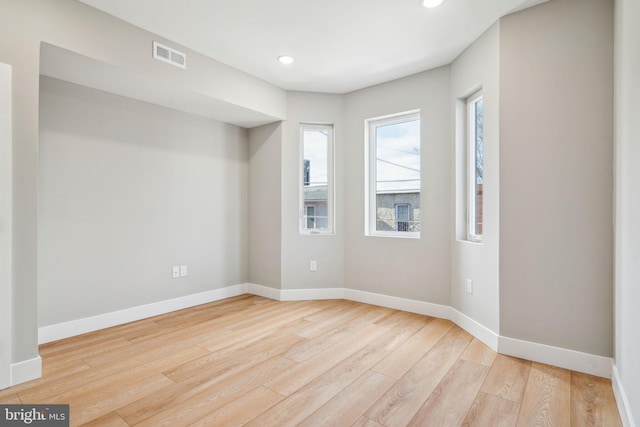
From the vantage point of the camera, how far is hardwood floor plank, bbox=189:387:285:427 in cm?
169

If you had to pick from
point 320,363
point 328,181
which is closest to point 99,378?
point 320,363

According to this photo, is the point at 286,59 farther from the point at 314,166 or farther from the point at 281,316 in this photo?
the point at 281,316

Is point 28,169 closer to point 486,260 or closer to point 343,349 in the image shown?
point 343,349

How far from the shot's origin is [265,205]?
13.8ft

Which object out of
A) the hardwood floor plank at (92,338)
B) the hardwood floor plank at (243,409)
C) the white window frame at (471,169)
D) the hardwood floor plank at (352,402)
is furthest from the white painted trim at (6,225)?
the white window frame at (471,169)

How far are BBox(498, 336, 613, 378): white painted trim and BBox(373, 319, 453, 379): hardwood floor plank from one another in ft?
1.78

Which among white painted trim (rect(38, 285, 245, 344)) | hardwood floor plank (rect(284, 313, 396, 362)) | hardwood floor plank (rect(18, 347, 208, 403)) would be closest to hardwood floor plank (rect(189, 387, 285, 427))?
hardwood floor plank (rect(284, 313, 396, 362))

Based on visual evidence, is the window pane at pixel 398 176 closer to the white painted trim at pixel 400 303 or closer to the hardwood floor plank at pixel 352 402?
the white painted trim at pixel 400 303

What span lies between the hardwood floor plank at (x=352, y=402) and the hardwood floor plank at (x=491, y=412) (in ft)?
1.59

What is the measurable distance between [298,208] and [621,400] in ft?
10.4

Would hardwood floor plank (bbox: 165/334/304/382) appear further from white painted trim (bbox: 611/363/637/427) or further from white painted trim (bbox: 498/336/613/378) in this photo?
white painted trim (bbox: 611/363/637/427)

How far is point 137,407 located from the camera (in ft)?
5.95

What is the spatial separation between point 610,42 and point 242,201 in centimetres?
378

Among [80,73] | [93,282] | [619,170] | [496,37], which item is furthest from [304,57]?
[93,282]
